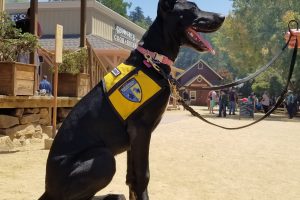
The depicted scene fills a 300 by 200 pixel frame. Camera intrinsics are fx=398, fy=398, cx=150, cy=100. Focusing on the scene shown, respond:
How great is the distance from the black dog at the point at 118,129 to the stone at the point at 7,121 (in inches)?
220

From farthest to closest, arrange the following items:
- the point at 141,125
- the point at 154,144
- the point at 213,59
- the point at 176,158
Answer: the point at 213,59, the point at 154,144, the point at 176,158, the point at 141,125

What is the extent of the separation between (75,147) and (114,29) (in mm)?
26274

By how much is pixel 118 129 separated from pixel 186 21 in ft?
3.51

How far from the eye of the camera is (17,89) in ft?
26.0

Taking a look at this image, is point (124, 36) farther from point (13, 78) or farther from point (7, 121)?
point (13, 78)

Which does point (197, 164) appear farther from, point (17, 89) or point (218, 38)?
point (218, 38)

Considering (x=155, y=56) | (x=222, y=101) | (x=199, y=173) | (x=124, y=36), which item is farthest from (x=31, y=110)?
(x=124, y=36)

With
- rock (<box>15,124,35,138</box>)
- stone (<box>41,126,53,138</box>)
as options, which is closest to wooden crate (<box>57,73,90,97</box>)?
stone (<box>41,126,53,138</box>)

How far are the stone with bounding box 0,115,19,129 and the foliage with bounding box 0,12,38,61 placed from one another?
120 centimetres

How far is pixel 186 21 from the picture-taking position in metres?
3.32

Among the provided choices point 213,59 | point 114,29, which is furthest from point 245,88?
point 213,59

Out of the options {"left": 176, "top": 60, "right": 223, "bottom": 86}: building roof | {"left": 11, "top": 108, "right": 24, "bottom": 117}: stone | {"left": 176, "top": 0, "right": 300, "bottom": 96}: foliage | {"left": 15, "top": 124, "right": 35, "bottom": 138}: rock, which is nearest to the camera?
{"left": 11, "top": 108, "right": 24, "bottom": 117}: stone

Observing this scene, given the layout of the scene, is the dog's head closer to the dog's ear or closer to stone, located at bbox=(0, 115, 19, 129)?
the dog's ear

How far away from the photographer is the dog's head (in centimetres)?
332
